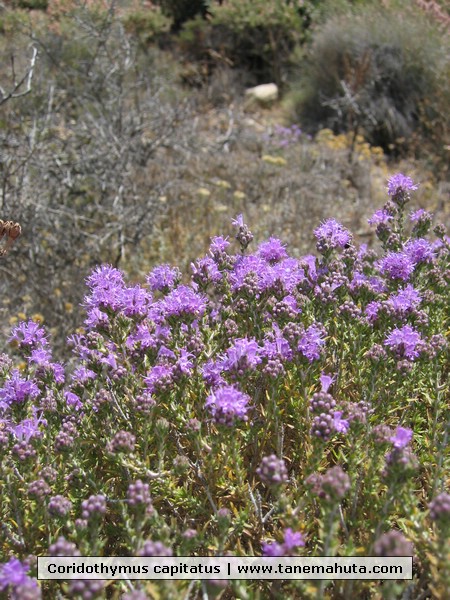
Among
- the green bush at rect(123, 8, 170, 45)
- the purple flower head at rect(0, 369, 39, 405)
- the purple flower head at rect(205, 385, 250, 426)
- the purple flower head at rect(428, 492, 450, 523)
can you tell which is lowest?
the purple flower head at rect(428, 492, 450, 523)

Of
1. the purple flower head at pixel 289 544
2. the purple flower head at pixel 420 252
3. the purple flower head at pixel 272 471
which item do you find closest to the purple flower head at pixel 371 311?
the purple flower head at pixel 420 252

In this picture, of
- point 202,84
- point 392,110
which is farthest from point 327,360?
point 202,84

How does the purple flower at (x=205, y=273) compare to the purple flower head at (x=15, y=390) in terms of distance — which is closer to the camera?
the purple flower head at (x=15, y=390)

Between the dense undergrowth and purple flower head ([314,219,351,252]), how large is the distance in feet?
0.04

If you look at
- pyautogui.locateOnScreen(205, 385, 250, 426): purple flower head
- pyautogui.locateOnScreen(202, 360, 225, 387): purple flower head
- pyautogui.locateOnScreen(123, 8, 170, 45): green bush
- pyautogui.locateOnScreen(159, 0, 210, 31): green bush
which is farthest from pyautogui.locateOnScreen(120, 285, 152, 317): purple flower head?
pyautogui.locateOnScreen(159, 0, 210, 31): green bush

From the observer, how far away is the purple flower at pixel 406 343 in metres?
2.42

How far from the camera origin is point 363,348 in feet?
9.39

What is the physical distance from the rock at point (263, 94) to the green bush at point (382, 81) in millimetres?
1127

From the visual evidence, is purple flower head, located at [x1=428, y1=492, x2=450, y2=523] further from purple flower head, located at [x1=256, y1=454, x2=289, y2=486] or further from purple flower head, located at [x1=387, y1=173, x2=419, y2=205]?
purple flower head, located at [x1=387, y1=173, x2=419, y2=205]

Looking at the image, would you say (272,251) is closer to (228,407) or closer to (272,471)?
(228,407)

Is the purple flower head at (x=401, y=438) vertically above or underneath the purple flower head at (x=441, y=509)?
above

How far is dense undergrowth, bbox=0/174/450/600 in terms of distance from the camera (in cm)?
192

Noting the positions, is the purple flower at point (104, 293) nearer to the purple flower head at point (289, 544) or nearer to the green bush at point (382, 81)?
the purple flower head at point (289, 544)

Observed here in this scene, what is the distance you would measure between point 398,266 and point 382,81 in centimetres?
907
